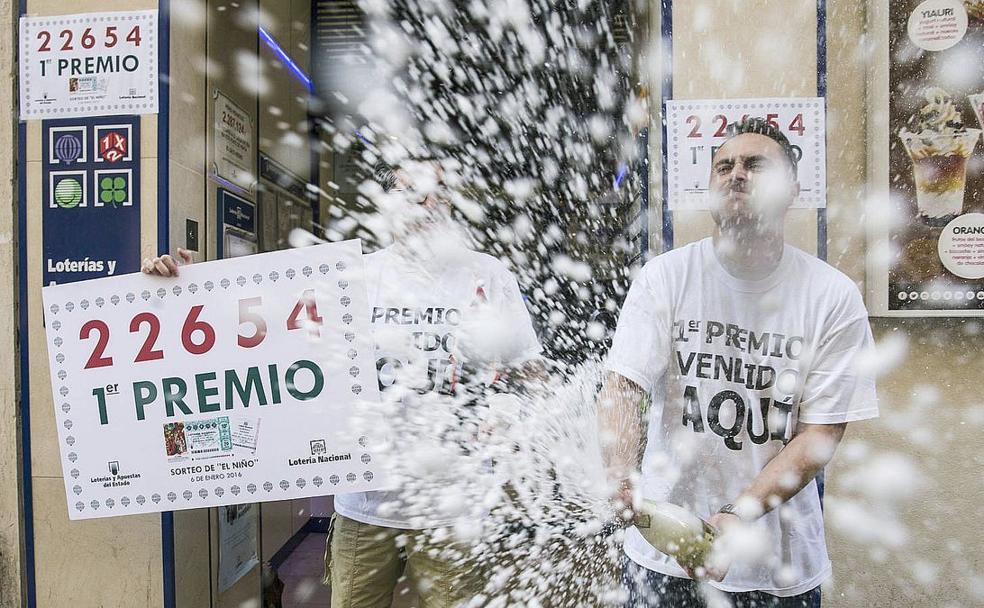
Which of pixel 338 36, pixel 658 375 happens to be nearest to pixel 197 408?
pixel 658 375

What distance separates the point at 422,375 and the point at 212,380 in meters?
0.59

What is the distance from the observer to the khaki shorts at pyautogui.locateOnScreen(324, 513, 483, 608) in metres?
2.16

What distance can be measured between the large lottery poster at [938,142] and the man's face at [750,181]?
35.5 inches

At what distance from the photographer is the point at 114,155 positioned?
2525 mm

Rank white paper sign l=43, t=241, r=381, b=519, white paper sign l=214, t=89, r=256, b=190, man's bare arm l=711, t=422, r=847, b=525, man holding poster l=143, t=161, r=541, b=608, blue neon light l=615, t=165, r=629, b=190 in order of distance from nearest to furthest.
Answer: man's bare arm l=711, t=422, r=847, b=525 → white paper sign l=43, t=241, r=381, b=519 → man holding poster l=143, t=161, r=541, b=608 → white paper sign l=214, t=89, r=256, b=190 → blue neon light l=615, t=165, r=629, b=190

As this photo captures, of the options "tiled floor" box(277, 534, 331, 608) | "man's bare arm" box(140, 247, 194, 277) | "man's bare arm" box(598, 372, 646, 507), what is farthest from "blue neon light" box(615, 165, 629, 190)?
"man's bare arm" box(140, 247, 194, 277)

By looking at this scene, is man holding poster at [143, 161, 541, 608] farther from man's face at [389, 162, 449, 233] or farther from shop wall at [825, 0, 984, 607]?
shop wall at [825, 0, 984, 607]

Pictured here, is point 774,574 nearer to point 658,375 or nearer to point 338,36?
point 658,375

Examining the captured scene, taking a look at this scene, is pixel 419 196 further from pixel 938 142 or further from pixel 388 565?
pixel 938 142

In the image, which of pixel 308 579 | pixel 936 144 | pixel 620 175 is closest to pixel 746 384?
pixel 936 144

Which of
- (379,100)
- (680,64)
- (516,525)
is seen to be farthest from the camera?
(379,100)

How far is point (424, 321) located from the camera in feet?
7.14

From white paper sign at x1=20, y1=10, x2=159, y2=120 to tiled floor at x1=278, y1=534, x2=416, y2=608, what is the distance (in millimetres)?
2333

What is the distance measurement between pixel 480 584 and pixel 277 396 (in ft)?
2.79
